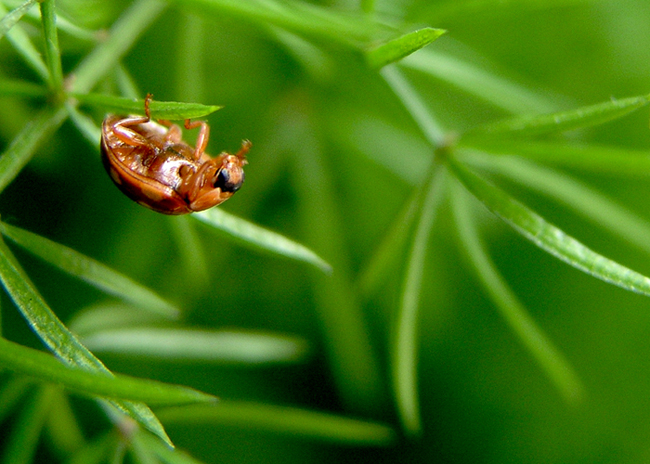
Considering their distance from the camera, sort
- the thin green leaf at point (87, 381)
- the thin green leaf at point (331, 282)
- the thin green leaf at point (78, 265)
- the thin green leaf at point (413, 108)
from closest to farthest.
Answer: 1. the thin green leaf at point (87, 381)
2. the thin green leaf at point (78, 265)
3. the thin green leaf at point (413, 108)
4. the thin green leaf at point (331, 282)

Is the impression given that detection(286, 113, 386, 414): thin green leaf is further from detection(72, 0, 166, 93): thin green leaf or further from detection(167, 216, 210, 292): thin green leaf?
detection(72, 0, 166, 93): thin green leaf

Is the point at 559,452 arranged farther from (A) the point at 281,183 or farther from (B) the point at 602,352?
(A) the point at 281,183

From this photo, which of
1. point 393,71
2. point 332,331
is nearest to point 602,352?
point 332,331

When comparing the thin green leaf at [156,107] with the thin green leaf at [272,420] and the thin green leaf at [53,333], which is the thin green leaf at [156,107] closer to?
the thin green leaf at [53,333]

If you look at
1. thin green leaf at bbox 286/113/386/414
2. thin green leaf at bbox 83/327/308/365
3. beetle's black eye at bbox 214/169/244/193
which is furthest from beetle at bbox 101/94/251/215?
thin green leaf at bbox 286/113/386/414

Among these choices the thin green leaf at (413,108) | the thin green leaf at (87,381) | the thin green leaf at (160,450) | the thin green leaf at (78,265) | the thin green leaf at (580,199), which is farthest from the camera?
the thin green leaf at (580,199)

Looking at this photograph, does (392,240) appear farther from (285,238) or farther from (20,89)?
(20,89)

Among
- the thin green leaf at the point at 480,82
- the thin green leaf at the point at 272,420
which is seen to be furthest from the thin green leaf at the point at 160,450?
the thin green leaf at the point at 480,82
